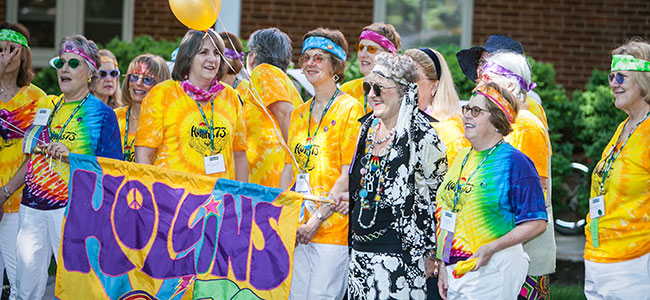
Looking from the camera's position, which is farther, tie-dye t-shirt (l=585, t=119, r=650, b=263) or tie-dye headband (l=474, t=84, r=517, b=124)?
tie-dye t-shirt (l=585, t=119, r=650, b=263)

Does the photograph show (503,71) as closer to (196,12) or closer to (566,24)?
(196,12)

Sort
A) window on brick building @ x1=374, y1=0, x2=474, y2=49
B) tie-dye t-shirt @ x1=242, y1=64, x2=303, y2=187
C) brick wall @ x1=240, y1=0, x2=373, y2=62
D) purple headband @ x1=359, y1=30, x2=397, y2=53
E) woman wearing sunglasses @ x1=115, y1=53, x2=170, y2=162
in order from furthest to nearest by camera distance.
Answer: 1. window on brick building @ x1=374, y1=0, x2=474, y2=49
2. brick wall @ x1=240, y1=0, x2=373, y2=62
3. woman wearing sunglasses @ x1=115, y1=53, x2=170, y2=162
4. purple headband @ x1=359, y1=30, x2=397, y2=53
5. tie-dye t-shirt @ x1=242, y1=64, x2=303, y2=187

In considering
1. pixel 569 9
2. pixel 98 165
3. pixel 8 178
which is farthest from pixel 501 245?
pixel 569 9

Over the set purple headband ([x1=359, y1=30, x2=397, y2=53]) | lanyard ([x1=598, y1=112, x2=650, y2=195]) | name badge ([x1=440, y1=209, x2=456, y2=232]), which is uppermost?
purple headband ([x1=359, y1=30, x2=397, y2=53])

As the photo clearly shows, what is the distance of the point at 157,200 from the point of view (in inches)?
212

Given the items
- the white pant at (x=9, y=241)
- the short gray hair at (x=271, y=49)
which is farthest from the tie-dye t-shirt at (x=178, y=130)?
the white pant at (x=9, y=241)

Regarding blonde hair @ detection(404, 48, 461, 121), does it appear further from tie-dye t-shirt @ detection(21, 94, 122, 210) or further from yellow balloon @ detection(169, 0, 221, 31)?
tie-dye t-shirt @ detection(21, 94, 122, 210)

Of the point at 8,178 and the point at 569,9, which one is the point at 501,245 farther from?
the point at 569,9

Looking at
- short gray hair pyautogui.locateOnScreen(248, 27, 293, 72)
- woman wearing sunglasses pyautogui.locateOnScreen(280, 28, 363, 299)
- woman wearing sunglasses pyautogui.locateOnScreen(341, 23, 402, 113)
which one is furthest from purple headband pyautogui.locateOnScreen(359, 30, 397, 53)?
woman wearing sunglasses pyautogui.locateOnScreen(280, 28, 363, 299)

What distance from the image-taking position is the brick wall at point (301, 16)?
1199cm

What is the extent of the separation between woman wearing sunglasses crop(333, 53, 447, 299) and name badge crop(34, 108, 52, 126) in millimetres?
2428

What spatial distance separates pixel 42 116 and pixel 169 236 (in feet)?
4.51

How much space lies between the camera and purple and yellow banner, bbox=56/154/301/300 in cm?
512

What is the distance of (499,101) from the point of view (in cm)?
455
